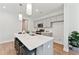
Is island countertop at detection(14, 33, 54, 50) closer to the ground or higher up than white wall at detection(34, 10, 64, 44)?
closer to the ground

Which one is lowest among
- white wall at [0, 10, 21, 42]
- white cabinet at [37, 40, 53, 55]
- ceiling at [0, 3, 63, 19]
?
white cabinet at [37, 40, 53, 55]

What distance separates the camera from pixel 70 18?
3547 mm

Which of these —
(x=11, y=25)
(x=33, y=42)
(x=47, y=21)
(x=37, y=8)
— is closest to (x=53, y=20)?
(x=47, y=21)

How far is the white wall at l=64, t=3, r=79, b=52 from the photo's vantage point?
11.1 ft

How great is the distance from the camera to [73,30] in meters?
3.56

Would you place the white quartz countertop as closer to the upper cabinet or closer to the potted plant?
the upper cabinet

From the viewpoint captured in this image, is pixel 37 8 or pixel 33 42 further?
pixel 37 8

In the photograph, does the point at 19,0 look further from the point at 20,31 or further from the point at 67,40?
the point at 67,40

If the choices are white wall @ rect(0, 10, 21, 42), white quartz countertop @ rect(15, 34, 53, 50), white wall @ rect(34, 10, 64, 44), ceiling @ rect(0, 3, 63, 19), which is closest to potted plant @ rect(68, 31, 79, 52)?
white wall @ rect(34, 10, 64, 44)

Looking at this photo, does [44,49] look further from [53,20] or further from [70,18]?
[70,18]

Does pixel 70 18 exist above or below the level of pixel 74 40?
above

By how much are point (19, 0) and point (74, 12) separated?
93.0 inches

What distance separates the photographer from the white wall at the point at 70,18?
3.40 m
